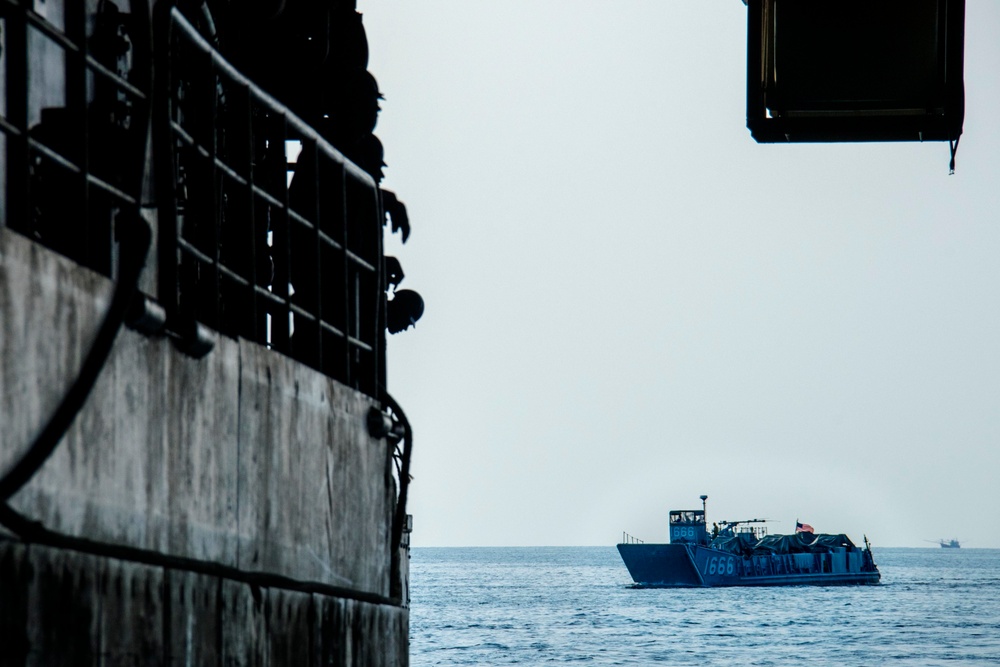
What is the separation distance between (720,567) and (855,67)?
98397 mm

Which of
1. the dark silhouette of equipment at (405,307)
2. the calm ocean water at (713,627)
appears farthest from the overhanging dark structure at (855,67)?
the calm ocean water at (713,627)

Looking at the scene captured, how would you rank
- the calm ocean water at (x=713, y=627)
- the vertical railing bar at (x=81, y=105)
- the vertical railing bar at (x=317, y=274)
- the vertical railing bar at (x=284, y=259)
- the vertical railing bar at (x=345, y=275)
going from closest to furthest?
the vertical railing bar at (x=81, y=105) < the vertical railing bar at (x=284, y=259) < the vertical railing bar at (x=317, y=274) < the vertical railing bar at (x=345, y=275) < the calm ocean water at (x=713, y=627)

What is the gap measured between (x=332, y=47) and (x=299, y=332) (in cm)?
351

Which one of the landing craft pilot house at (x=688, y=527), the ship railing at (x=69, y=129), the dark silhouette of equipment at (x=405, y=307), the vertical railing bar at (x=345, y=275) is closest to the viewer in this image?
the ship railing at (x=69, y=129)

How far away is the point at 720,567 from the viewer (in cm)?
10131

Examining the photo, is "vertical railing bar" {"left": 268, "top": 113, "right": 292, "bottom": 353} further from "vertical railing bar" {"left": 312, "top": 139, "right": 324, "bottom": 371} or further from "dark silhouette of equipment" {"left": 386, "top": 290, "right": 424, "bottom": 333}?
"dark silhouette of equipment" {"left": 386, "top": 290, "right": 424, "bottom": 333}

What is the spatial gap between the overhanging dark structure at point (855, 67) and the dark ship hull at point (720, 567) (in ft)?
310

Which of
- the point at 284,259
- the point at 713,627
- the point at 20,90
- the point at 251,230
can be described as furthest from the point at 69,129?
the point at 713,627

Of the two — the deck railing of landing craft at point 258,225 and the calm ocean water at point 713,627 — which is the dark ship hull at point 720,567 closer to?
the calm ocean water at point 713,627

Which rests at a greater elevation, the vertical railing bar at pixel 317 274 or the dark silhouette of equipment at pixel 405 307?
the dark silhouette of equipment at pixel 405 307

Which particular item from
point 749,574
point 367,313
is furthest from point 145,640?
point 749,574

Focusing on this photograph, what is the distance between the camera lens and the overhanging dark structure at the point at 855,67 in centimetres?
502

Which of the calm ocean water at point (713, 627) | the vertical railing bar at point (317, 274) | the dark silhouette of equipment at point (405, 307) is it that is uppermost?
the dark silhouette of equipment at point (405, 307)

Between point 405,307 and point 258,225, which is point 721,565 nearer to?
point 405,307
